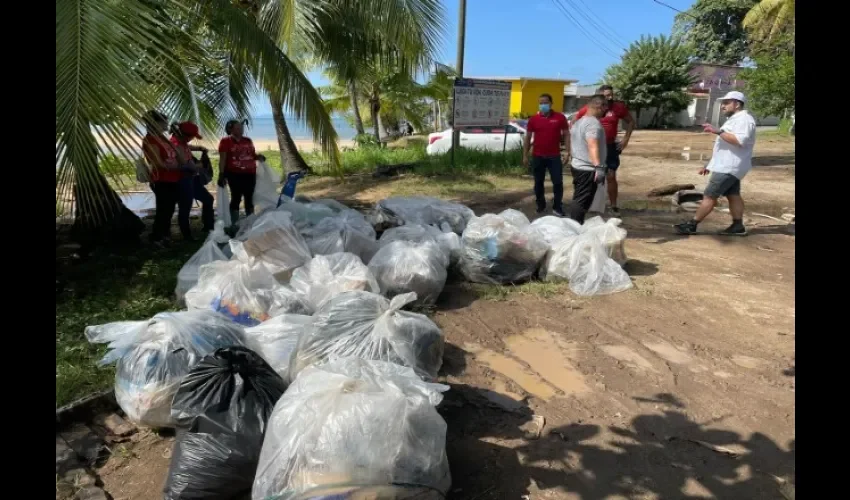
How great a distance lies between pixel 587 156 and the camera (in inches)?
238

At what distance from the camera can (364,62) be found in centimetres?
962

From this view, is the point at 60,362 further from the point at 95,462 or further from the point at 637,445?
the point at 637,445

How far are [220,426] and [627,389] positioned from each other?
2223mm

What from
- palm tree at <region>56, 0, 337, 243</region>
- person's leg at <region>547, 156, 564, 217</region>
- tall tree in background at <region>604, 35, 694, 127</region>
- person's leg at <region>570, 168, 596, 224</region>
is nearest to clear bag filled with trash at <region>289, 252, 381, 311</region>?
palm tree at <region>56, 0, 337, 243</region>

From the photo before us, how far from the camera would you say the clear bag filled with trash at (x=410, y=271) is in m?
4.26

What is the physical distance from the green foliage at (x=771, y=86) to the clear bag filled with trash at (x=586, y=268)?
58.0 ft

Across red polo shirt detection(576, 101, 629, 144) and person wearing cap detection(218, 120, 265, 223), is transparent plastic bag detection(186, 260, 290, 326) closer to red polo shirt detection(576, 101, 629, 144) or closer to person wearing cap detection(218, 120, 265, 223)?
person wearing cap detection(218, 120, 265, 223)

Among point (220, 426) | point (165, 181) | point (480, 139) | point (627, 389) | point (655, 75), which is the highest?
point (655, 75)

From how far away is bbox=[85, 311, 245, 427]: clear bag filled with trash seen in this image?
2666 millimetres

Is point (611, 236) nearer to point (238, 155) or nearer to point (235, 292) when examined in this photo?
point (235, 292)

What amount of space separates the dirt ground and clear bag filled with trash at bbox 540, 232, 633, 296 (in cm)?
12

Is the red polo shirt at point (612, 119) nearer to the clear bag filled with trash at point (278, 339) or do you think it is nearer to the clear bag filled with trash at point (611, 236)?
the clear bag filled with trash at point (611, 236)

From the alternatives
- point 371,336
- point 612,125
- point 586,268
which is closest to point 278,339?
point 371,336
